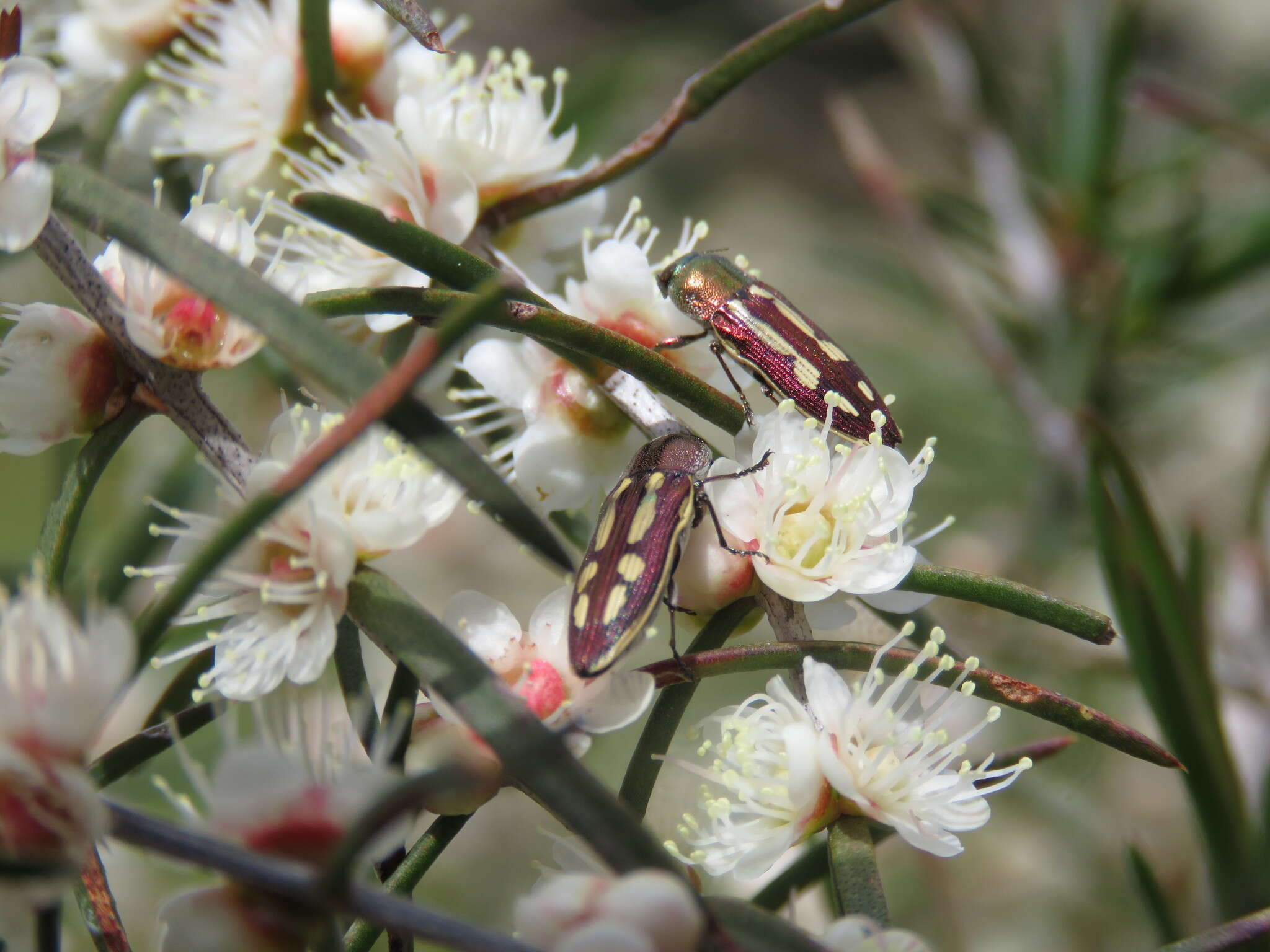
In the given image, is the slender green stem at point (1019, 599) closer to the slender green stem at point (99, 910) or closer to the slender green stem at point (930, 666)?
the slender green stem at point (930, 666)

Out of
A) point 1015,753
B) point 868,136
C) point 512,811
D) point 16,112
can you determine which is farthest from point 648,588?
point 512,811

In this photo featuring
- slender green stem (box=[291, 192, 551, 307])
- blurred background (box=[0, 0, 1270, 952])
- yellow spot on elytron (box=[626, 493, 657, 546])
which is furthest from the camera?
blurred background (box=[0, 0, 1270, 952])

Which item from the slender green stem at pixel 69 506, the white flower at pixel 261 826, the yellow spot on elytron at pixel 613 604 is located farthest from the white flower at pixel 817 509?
the slender green stem at pixel 69 506

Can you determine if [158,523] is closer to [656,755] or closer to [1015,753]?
[656,755]

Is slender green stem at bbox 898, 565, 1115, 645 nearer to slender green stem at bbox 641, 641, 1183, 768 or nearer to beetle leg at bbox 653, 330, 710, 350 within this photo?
slender green stem at bbox 641, 641, 1183, 768

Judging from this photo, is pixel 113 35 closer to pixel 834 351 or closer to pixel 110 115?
pixel 110 115

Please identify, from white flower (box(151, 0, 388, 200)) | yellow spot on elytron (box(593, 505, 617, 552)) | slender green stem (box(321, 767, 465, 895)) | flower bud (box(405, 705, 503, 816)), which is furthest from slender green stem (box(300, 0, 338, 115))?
slender green stem (box(321, 767, 465, 895))
